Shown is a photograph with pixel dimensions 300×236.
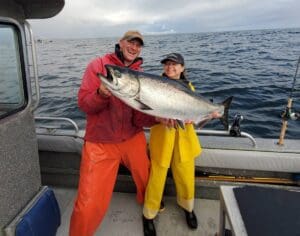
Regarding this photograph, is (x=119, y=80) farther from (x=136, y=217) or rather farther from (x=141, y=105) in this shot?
(x=136, y=217)

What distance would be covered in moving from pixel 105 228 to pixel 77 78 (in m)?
13.6

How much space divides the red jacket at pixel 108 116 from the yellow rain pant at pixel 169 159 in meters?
0.25

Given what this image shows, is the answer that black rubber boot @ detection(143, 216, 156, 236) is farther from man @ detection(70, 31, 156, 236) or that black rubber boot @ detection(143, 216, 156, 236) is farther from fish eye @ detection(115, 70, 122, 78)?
fish eye @ detection(115, 70, 122, 78)

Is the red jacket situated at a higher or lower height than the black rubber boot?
higher

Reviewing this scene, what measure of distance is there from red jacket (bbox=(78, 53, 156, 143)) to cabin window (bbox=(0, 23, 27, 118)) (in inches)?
23.7

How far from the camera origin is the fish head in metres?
2.69

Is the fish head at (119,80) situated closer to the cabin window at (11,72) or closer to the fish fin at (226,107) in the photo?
the cabin window at (11,72)

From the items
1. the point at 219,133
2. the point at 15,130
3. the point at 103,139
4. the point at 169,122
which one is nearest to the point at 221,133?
the point at 219,133

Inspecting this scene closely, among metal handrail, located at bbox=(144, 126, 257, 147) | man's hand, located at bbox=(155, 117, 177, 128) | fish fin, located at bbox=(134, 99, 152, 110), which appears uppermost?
fish fin, located at bbox=(134, 99, 152, 110)

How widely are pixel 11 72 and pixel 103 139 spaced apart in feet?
3.84

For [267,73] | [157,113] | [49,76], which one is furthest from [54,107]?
[267,73]

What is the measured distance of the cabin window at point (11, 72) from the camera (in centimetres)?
294

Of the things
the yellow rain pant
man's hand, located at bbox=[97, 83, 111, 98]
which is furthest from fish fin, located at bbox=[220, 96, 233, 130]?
man's hand, located at bbox=[97, 83, 111, 98]

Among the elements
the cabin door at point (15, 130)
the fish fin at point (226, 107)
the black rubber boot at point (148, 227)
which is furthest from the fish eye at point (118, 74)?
the black rubber boot at point (148, 227)
